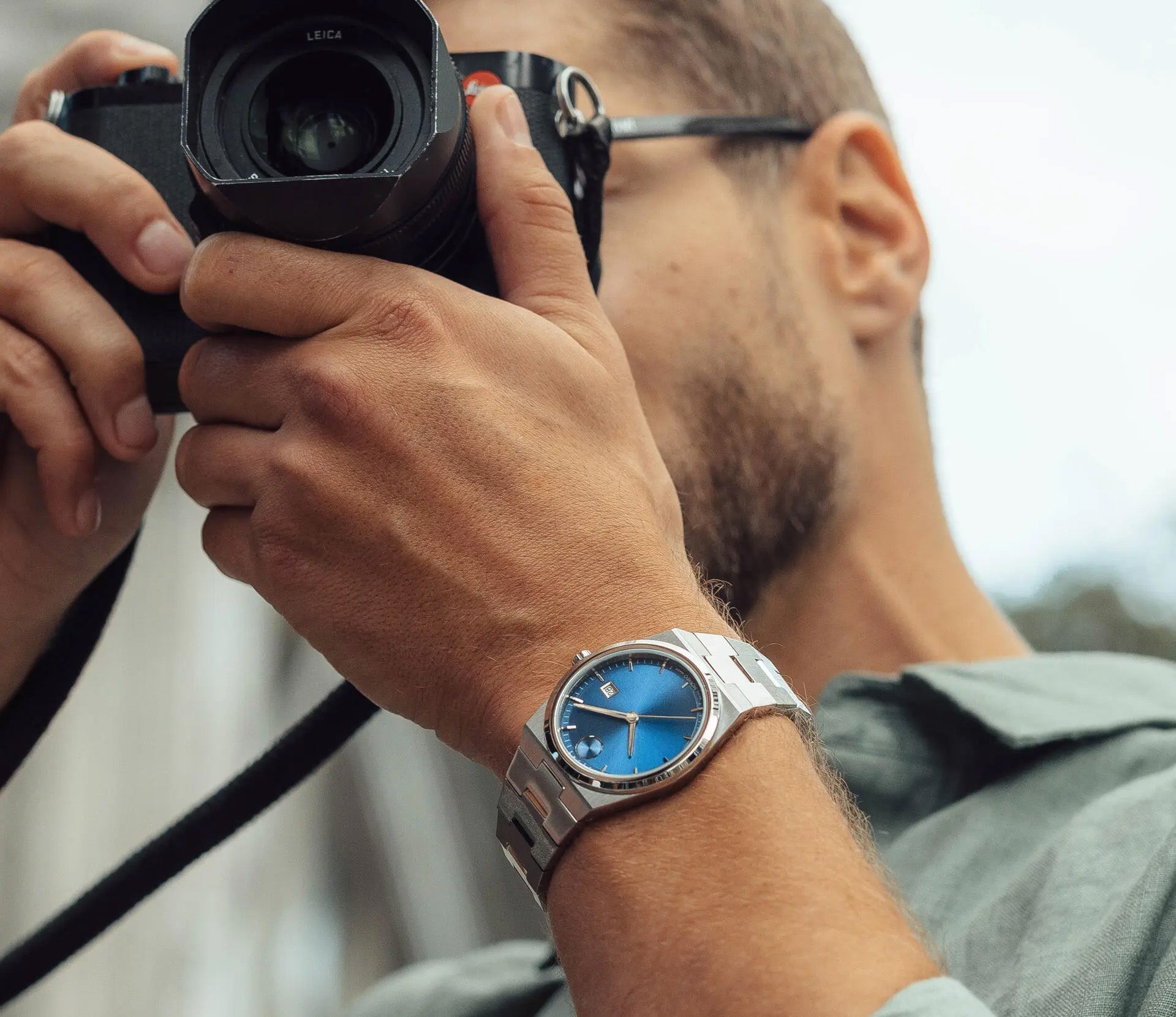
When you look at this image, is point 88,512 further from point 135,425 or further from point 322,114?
point 322,114

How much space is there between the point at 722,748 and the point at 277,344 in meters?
0.28

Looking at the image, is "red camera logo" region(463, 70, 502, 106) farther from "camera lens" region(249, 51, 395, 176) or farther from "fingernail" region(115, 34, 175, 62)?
"fingernail" region(115, 34, 175, 62)

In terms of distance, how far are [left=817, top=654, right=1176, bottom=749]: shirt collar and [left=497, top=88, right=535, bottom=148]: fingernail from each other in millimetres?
464

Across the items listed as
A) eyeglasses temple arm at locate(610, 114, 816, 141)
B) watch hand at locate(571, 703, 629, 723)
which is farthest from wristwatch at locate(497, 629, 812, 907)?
eyeglasses temple arm at locate(610, 114, 816, 141)

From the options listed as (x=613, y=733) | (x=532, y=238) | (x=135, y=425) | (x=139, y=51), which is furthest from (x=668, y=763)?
(x=139, y=51)

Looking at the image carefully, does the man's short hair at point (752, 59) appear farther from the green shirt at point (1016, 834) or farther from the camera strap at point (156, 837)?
the camera strap at point (156, 837)

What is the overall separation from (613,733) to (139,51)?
67 cm

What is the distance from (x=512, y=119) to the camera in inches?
26.3

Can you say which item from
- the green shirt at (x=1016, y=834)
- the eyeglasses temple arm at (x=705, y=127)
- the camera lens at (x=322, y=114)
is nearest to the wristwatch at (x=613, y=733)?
the green shirt at (x=1016, y=834)

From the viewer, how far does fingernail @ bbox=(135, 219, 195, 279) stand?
73cm

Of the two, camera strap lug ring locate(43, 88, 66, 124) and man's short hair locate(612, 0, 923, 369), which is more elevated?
camera strap lug ring locate(43, 88, 66, 124)

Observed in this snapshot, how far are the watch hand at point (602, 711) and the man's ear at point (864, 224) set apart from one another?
621 mm

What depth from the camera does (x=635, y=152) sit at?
97 cm

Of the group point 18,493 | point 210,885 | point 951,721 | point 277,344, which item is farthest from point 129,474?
point 210,885
